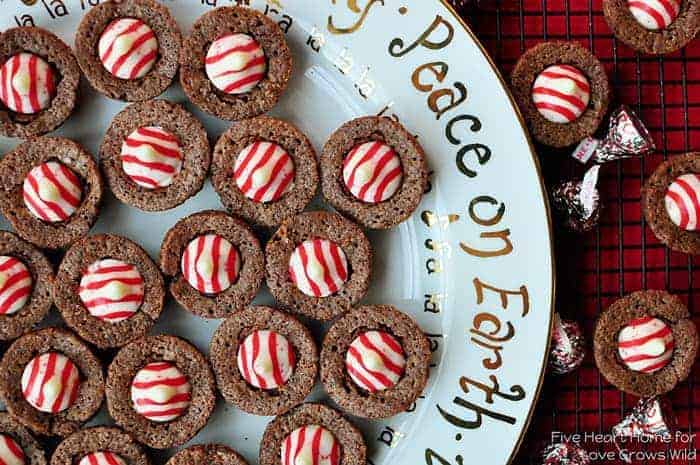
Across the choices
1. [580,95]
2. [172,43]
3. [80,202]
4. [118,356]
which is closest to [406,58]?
[580,95]

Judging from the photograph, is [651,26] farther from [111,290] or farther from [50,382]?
[50,382]

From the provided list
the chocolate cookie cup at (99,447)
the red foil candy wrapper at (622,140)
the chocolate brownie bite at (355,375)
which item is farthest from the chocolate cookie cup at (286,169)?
the red foil candy wrapper at (622,140)

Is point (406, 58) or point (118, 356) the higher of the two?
point (406, 58)

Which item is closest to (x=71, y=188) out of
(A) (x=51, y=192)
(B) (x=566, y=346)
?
(A) (x=51, y=192)

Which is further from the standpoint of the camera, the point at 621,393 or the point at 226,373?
the point at 621,393

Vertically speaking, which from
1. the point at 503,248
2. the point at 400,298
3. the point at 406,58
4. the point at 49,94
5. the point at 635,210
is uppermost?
the point at 406,58

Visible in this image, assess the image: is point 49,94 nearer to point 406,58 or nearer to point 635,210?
point 406,58
